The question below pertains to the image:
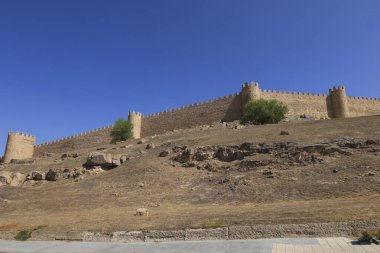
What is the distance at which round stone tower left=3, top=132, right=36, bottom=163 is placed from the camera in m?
54.3

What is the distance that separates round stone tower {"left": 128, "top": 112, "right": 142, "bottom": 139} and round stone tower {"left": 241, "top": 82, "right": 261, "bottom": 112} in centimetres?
1614

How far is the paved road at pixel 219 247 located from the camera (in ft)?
22.3

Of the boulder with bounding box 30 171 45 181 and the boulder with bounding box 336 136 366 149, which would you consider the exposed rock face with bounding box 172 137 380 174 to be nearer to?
the boulder with bounding box 336 136 366 149

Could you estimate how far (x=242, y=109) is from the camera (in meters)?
45.0

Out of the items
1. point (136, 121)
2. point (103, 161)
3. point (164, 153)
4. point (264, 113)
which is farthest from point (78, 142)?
point (164, 153)

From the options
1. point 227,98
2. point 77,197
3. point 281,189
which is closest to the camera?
point 281,189

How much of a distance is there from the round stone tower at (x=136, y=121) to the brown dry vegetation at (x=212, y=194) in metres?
29.3

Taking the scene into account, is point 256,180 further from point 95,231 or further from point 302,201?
point 95,231

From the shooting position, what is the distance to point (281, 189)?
1357 centimetres

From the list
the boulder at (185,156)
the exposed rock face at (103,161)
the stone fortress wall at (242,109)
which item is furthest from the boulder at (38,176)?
the stone fortress wall at (242,109)

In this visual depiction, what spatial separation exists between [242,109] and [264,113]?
793 centimetres

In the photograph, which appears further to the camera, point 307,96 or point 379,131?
point 307,96

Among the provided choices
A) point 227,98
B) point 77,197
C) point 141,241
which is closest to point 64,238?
point 141,241

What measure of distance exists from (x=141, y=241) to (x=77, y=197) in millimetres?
8931
